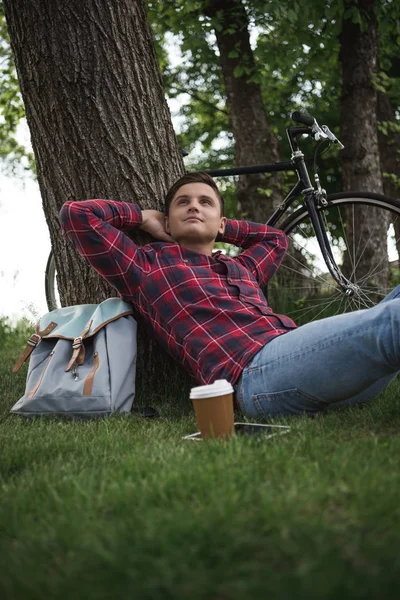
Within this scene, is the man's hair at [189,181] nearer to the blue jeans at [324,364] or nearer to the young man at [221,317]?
the young man at [221,317]

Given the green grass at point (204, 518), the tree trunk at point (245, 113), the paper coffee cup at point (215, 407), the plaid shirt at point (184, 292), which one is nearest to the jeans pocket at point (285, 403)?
the plaid shirt at point (184, 292)

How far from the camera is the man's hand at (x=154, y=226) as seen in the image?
3.34m

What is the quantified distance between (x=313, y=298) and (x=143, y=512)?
3.26m

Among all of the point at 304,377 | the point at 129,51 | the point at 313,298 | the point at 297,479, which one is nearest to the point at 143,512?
the point at 297,479

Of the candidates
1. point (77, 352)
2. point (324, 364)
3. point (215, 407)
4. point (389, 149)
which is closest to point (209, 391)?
point (215, 407)

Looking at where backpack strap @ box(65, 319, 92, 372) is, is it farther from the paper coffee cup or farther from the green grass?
the paper coffee cup

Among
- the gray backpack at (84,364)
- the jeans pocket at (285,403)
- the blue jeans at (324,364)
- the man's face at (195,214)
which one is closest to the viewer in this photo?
the blue jeans at (324,364)

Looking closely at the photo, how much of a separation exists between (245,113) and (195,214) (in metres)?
5.20

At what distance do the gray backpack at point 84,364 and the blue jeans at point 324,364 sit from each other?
59cm

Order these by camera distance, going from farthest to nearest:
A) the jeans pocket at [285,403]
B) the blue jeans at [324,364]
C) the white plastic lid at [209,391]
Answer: the jeans pocket at [285,403], the blue jeans at [324,364], the white plastic lid at [209,391]

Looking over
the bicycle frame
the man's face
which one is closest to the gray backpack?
the man's face

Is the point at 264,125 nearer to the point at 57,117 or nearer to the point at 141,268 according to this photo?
the point at 57,117

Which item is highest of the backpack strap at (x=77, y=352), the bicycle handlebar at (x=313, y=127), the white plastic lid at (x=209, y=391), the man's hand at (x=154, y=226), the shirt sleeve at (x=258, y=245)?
the bicycle handlebar at (x=313, y=127)

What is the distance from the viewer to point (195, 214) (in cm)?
316
